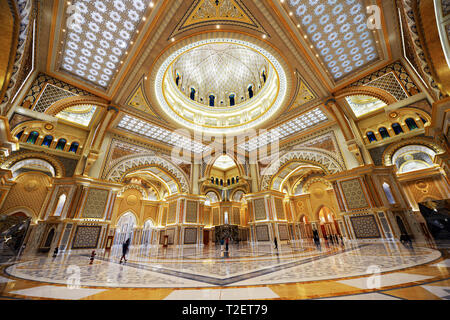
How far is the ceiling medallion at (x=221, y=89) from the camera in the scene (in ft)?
41.0

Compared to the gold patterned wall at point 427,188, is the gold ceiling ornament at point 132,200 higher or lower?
higher

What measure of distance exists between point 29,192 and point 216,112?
50.4ft

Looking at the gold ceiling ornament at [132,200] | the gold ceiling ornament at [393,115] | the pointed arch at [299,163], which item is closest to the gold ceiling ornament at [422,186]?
the gold ceiling ornament at [393,115]

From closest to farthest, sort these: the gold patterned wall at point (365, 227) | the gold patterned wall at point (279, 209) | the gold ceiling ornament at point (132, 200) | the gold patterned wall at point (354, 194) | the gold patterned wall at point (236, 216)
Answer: the gold patterned wall at point (365, 227)
the gold patterned wall at point (354, 194)
the gold patterned wall at point (279, 209)
the gold ceiling ornament at point (132, 200)
the gold patterned wall at point (236, 216)

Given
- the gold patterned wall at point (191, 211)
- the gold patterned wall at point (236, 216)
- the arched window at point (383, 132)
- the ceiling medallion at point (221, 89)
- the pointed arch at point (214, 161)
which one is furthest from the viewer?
the gold patterned wall at point (236, 216)

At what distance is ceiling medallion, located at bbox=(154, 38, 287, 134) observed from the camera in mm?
12492

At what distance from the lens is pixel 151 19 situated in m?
6.95

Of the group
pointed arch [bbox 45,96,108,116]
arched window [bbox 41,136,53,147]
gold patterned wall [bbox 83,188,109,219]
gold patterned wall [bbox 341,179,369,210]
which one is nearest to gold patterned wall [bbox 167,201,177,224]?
gold patterned wall [bbox 83,188,109,219]

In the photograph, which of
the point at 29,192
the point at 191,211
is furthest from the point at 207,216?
the point at 29,192

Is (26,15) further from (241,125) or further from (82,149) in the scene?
(241,125)

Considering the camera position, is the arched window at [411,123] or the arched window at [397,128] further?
the arched window at [397,128]

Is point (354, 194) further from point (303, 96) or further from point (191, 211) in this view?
point (191, 211)

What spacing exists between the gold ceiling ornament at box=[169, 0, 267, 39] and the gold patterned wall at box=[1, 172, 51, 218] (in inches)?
583

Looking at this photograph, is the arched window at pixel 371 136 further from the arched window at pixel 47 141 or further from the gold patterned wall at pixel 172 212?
the arched window at pixel 47 141
